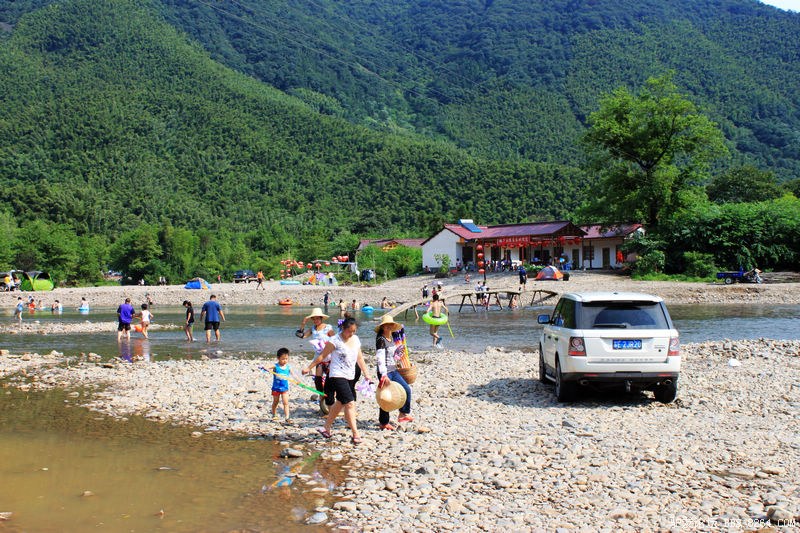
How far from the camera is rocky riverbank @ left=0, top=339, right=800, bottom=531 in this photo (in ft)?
23.7

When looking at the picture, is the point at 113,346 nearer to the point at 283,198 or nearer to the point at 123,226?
the point at 123,226

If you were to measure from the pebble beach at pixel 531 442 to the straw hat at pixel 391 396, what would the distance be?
1.36 ft

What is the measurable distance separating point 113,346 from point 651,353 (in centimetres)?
1927

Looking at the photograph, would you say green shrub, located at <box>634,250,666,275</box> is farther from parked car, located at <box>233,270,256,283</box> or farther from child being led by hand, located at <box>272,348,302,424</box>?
parked car, located at <box>233,270,256,283</box>

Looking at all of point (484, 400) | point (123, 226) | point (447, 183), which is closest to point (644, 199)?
point (484, 400)

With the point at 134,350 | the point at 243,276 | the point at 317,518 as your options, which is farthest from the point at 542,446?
the point at 243,276

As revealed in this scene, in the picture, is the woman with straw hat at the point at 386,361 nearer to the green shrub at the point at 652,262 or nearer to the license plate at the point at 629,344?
the license plate at the point at 629,344

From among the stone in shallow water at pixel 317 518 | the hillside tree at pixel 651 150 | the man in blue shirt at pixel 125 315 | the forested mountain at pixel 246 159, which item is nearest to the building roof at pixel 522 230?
the hillside tree at pixel 651 150

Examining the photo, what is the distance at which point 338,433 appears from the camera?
1074 centimetres

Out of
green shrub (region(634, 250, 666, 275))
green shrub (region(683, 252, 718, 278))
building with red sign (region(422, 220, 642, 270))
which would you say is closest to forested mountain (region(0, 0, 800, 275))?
building with red sign (region(422, 220, 642, 270))

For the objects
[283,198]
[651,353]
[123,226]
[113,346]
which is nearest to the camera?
[651,353]

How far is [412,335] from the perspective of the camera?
95.5 feet

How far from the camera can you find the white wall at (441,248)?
239 ft

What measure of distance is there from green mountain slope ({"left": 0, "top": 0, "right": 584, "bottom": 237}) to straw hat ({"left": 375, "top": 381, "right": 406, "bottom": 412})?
101 metres
